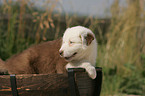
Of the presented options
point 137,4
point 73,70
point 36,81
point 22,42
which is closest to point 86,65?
point 73,70

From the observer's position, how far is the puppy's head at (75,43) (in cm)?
170

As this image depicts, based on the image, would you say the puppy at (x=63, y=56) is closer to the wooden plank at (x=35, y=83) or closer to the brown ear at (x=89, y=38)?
the brown ear at (x=89, y=38)

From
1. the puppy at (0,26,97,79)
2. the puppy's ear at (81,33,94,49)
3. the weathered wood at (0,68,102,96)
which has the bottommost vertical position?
the weathered wood at (0,68,102,96)

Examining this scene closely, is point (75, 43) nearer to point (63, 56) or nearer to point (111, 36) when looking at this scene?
point (63, 56)

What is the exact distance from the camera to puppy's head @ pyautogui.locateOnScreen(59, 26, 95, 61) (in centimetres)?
170

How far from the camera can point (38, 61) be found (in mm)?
2016

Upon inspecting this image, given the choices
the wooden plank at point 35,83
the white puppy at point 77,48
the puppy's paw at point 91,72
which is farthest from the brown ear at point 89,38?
the wooden plank at point 35,83

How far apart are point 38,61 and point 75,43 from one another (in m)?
0.50

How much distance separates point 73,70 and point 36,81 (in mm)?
299

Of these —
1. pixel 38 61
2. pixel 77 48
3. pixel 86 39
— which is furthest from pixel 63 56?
pixel 38 61

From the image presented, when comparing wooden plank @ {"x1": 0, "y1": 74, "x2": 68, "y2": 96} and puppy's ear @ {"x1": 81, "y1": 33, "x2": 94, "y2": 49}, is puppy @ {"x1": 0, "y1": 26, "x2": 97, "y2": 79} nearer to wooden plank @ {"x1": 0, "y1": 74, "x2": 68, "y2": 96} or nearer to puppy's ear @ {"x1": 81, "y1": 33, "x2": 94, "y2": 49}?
puppy's ear @ {"x1": 81, "y1": 33, "x2": 94, "y2": 49}

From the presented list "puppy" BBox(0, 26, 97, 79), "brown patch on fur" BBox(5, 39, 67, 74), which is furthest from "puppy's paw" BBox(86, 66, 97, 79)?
"brown patch on fur" BBox(5, 39, 67, 74)

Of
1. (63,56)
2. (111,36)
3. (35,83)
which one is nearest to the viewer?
(35,83)

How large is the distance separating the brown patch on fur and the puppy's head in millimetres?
253
